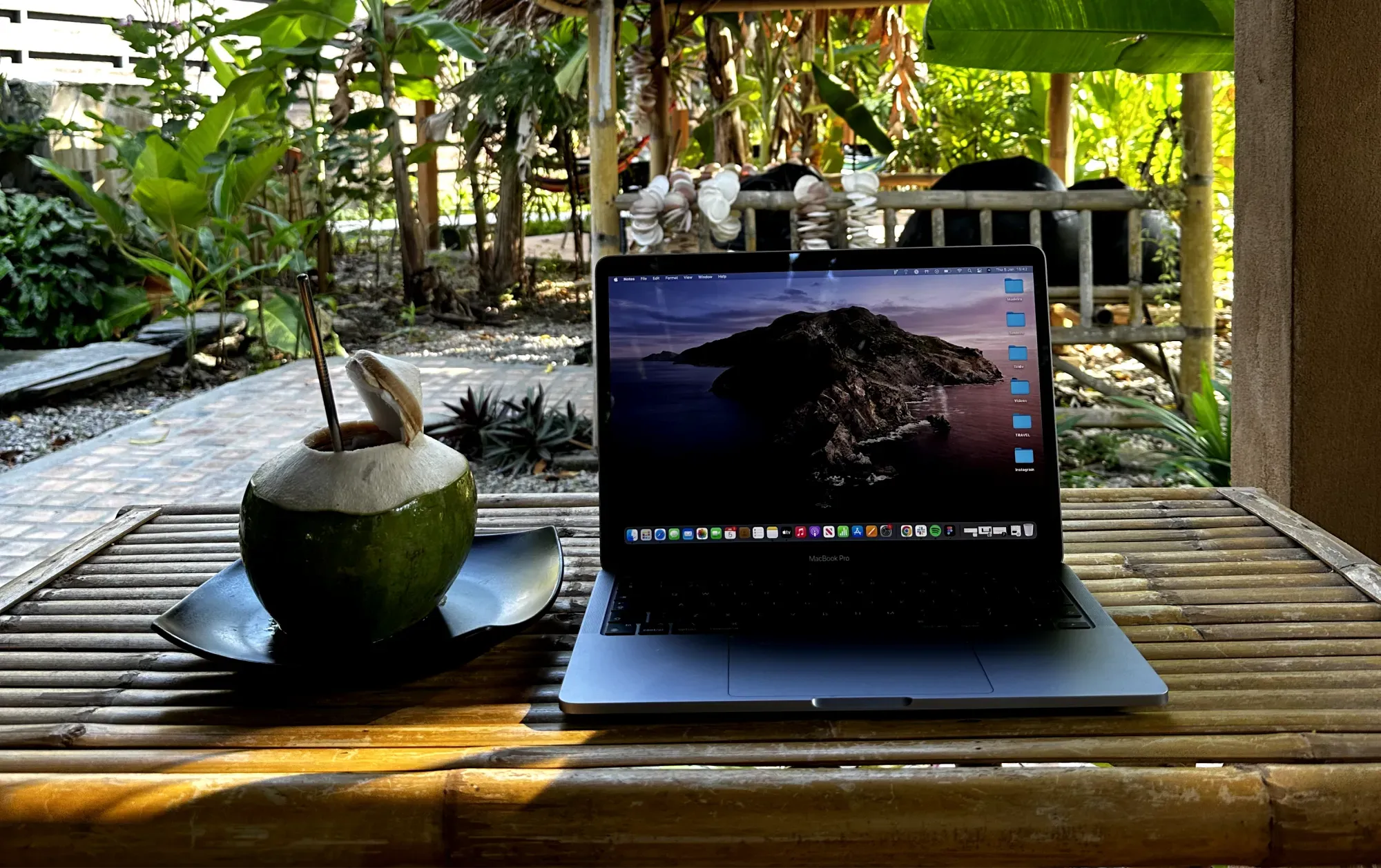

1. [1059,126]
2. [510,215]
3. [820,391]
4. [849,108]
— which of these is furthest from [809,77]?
[820,391]

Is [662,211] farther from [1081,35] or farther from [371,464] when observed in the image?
[371,464]

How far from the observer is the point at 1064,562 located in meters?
1.22

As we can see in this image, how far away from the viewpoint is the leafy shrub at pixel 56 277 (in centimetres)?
577

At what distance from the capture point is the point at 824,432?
45.1 inches

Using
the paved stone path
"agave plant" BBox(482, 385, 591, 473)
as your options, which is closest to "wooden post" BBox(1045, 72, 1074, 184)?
the paved stone path

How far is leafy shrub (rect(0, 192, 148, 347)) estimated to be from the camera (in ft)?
18.9

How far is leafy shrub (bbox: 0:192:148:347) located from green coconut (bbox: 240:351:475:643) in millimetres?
5429

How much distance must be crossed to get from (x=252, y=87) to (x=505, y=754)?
5.55m

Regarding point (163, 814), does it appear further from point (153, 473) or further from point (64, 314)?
point (64, 314)

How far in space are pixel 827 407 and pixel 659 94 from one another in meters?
3.25

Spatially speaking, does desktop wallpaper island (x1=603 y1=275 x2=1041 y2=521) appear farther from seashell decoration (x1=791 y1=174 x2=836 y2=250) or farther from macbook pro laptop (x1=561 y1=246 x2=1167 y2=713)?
seashell decoration (x1=791 y1=174 x2=836 y2=250)

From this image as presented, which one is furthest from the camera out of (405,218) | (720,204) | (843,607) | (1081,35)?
(405,218)

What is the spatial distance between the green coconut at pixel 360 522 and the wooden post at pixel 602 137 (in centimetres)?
267

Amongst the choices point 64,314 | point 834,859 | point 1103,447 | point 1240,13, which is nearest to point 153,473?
point 64,314
